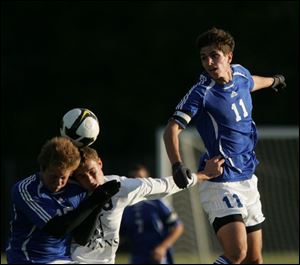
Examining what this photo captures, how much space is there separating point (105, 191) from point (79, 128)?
1.13 metres

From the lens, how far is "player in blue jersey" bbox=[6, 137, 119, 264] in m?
6.32

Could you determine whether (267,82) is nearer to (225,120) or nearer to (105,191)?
(225,120)

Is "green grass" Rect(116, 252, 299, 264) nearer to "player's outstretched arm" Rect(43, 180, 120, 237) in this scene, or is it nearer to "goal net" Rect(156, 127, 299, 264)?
"goal net" Rect(156, 127, 299, 264)

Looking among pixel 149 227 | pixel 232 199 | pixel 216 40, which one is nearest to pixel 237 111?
pixel 216 40

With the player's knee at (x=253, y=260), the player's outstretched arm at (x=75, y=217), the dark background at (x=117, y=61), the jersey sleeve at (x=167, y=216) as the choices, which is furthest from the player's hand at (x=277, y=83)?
the dark background at (x=117, y=61)

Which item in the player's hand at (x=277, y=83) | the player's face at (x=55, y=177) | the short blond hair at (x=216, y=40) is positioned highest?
the short blond hair at (x=216, y=40)

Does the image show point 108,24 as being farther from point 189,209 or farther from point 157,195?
point 157,195

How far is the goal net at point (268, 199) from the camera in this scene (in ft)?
47.6

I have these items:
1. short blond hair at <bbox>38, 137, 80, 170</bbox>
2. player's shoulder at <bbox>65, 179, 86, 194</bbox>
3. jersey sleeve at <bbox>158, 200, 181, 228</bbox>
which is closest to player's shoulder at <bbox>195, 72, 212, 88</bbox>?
player's shoulder at <bbox>65, 179, 86, 194</bbox>

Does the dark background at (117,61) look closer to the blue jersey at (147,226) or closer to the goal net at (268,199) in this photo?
the goal net at (268,199)

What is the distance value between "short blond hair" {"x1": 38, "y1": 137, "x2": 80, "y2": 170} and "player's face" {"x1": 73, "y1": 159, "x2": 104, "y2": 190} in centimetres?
28

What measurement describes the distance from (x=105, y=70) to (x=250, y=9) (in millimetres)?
3917

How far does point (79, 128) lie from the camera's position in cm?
748

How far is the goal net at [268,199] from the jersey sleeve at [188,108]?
6287mm
